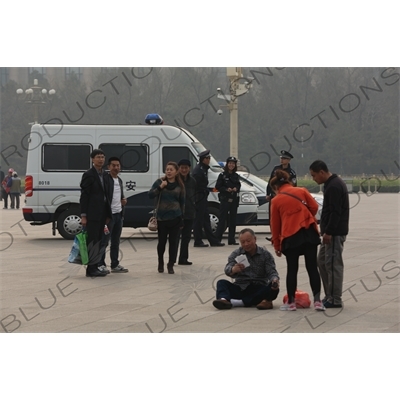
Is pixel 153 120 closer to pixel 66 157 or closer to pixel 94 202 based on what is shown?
pixel 66 157

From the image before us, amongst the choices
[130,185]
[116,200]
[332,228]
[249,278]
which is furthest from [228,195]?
[332,228]

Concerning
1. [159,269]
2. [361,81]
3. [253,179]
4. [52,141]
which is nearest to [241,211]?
[253,179]

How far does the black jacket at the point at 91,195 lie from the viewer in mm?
12422

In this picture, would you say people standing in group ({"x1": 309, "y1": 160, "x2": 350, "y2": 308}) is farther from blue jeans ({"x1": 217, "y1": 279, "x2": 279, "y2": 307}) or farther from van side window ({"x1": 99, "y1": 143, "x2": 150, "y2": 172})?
van side window ({"x1": 99, "y1": 143, "x2": 150, "y2": 172})

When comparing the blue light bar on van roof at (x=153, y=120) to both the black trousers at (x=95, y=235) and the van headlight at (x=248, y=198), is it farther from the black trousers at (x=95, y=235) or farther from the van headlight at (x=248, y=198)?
the black trousers at (x=95, y=235)

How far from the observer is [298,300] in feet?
31.5

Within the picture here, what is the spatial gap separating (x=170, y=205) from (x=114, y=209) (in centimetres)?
84

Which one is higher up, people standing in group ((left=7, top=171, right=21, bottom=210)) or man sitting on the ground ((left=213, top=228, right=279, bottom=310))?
man sitting on the ground ((left=213, top=228, right=279, bottom=310))

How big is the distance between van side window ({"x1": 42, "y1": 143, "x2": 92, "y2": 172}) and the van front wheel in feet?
2.81

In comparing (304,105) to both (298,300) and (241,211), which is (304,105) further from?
(298,300)

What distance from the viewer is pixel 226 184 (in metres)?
17.5

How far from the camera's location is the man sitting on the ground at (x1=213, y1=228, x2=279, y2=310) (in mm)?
9555

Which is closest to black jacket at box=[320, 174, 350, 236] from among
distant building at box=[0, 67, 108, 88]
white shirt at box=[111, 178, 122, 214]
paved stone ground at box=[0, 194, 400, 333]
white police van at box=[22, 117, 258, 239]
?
paved stone ground at box=[0, 194, 400, 333]

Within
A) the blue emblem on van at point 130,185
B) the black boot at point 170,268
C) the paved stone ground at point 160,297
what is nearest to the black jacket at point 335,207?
the paved stone ground at point 160,297
